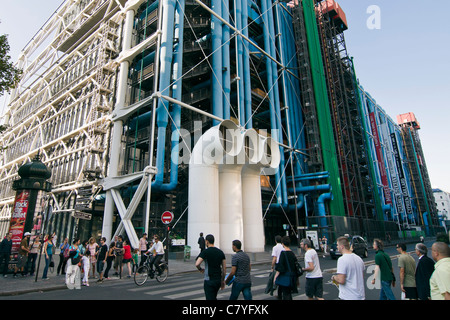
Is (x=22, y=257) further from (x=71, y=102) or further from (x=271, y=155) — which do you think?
(x=71, y=102)

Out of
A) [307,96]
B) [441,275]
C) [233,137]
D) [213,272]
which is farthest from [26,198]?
[307,96]

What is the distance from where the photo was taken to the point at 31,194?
537 inches

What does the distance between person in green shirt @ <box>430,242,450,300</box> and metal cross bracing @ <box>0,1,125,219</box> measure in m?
24.2

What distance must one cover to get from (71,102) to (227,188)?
25.5 metres

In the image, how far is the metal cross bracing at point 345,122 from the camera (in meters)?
35.8

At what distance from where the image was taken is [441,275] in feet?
11.0

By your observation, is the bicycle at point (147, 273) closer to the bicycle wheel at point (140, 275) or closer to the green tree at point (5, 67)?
the bicycle wheel at point (140, 275)

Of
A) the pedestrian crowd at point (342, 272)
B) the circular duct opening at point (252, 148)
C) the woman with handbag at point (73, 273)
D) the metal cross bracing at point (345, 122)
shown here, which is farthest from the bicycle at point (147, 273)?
the metal cross bracing at point (345, 122)

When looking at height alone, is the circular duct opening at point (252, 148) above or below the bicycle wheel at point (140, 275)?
above

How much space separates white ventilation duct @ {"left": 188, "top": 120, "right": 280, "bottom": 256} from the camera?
61.6ft

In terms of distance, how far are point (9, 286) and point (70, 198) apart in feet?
67.4

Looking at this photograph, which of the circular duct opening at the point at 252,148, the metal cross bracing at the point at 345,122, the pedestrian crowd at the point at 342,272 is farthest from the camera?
the metal cross bracing at the point at 345,122

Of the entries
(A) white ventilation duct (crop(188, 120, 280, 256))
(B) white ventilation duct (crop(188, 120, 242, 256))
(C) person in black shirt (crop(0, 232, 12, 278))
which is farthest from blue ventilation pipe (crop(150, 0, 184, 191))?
(C) person in black shirt (crop(0, 232, 12, 278))

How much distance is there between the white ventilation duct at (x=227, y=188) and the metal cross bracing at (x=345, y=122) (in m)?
16.7
